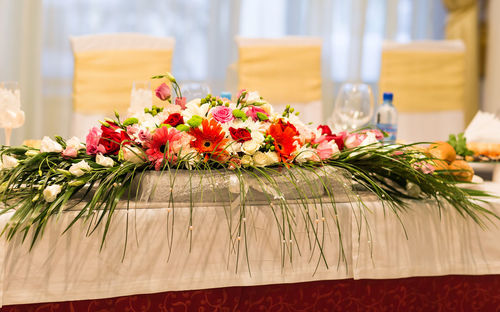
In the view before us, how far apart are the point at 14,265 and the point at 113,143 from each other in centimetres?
25

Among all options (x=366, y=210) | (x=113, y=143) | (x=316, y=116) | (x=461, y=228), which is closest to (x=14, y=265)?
(x=113, y=143)

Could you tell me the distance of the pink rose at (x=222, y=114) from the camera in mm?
960

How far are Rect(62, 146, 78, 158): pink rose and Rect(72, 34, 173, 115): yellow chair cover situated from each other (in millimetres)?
1309

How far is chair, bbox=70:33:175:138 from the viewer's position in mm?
2225

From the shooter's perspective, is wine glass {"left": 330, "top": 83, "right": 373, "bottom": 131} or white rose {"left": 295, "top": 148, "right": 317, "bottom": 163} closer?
white rose {"left": 295, "top": 148, "right": 317, "bottom": 163}

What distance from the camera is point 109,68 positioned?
2270mm

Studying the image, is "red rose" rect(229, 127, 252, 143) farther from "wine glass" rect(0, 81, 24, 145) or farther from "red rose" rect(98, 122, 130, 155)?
"wine glass" rect(0, 81, 24, 145)

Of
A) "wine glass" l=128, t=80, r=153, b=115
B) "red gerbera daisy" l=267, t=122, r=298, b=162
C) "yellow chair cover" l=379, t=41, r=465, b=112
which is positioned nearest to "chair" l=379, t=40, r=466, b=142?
"yellow chair cover" l=379, t=41, r=465, b=112

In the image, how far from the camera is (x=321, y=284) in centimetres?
98

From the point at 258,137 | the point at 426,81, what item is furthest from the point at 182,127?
the point at 426,81

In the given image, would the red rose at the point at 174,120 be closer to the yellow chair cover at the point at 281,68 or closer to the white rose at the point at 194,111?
the white rose at the point at 194,111

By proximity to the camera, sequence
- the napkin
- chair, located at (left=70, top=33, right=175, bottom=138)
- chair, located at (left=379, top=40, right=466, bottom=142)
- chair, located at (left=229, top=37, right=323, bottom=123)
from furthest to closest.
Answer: chair, located at (left=379, top=40, right=466, bottom=142)
chair, located at (left=229, top=37, right=323, bottom=123)
chair, located at (left=70, top=33, right=175, bottom=138)
the napkin

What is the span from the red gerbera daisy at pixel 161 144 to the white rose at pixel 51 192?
158 millimetres

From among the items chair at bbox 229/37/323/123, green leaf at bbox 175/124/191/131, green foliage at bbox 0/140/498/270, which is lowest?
green foliage at bbox 0/140/498/270
